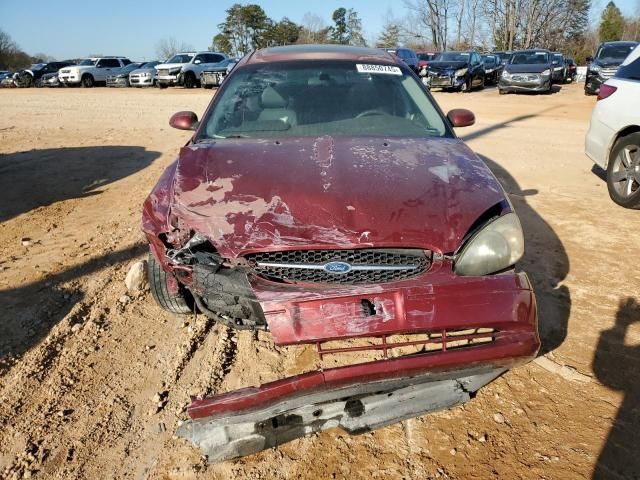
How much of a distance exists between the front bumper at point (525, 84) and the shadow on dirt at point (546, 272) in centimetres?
1551

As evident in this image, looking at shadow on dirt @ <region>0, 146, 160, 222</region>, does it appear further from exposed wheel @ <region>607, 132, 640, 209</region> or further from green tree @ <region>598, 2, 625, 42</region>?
green tree @ <region>598, 2, 625, 42</region>

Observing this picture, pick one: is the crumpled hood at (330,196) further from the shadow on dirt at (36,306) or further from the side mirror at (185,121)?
the shadow on dirt at (36,306)

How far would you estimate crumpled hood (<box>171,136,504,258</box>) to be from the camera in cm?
215

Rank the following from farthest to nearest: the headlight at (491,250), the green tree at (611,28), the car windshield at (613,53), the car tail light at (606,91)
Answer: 1. the green tree at (611,28)
2. the car windshield at (613,53)
3. the car tail light at (606,91)
4. the headlight at (491,250)

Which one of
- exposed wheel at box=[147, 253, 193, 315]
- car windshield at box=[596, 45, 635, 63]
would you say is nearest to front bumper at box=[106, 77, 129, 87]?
car windshield at box=[596, 45, 635, 63]

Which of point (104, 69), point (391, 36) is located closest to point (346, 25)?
point (391, 36)

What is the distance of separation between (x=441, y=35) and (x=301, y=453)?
63.5 metres

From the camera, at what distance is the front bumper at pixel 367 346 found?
6.28 ft

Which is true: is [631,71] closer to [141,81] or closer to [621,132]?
[621,132]

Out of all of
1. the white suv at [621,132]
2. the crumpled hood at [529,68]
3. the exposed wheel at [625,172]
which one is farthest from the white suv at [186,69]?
the exposed wheel at [625,172]

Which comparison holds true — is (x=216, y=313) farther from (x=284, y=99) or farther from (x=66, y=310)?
(x=284, y=99)

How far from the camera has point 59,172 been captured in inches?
274

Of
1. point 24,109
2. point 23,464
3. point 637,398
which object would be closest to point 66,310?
point 23,464

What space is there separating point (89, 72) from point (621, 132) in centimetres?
2837
